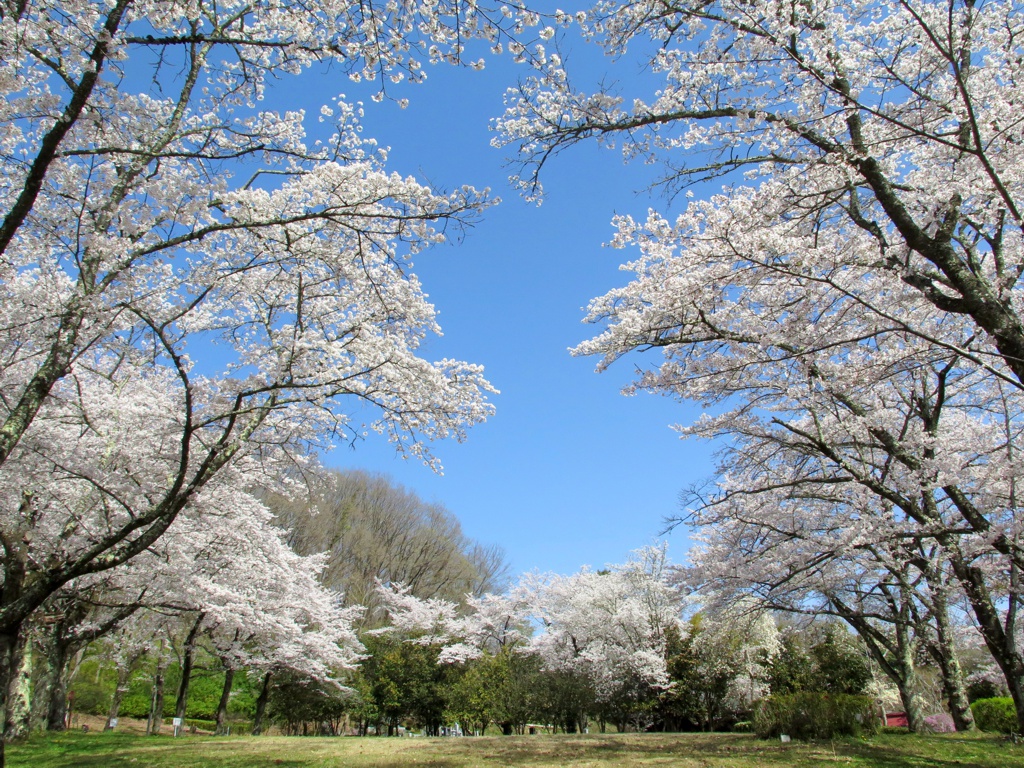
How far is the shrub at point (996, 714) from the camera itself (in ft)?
51.6

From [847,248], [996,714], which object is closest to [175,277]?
[847,248]

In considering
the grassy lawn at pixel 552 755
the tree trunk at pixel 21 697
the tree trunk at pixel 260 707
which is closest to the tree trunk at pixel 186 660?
the grassy lawn at pixel 552 755

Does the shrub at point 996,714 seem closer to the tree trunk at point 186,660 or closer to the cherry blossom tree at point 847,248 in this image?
the cherry blossom tree at point 847,248

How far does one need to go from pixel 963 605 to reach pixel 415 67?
15.1 metres

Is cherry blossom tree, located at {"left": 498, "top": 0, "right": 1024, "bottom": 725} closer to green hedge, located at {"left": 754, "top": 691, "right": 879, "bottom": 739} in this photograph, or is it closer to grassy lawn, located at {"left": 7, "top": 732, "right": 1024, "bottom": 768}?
grassy lawn, located at {"left": 7, "top": 732, "right": 1024, "bottom": 768}

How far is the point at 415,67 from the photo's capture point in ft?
13.0

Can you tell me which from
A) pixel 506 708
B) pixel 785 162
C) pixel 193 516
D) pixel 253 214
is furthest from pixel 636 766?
pixel 506 708

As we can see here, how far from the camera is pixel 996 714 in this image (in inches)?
659

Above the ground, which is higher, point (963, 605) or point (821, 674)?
point (963, 605)

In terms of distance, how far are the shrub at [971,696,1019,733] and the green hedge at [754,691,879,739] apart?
17.9 feet

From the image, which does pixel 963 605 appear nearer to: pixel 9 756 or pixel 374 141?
pixel 374 141

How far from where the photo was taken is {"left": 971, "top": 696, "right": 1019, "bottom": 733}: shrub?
15.7 metres

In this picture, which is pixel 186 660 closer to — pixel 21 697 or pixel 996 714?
pixel 21 697

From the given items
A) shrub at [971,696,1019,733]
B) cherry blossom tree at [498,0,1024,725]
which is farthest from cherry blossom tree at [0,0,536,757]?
shrub at [971,696,1019,733]
